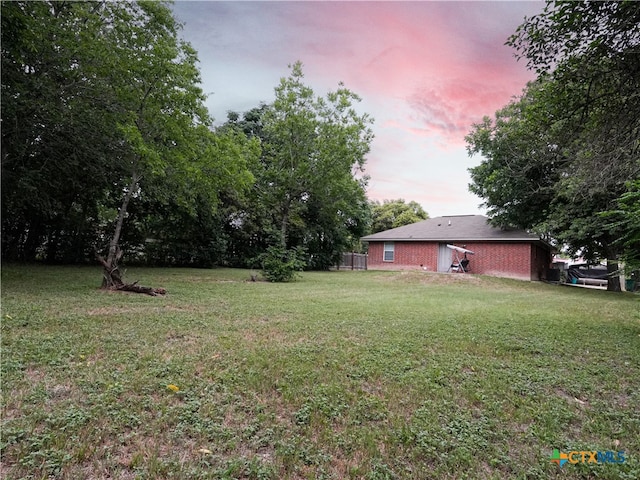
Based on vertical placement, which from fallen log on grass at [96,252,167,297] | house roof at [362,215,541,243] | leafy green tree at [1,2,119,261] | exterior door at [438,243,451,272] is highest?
leafy green tree at [1,2,119,261]

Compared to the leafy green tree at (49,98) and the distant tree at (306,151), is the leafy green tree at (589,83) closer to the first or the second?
the leafy green tree at (49,98)

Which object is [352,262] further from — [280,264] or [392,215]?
[280,264]

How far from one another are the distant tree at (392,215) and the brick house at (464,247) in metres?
11.2

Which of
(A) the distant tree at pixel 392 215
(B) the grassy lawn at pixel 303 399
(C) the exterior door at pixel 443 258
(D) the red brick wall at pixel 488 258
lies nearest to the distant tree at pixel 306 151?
(D) the red brick wall at pixel 488 258

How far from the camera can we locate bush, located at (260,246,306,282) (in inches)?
536

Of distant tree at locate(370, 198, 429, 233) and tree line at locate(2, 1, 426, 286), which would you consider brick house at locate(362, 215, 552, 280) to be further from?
distant tree at locate(370, 198, 429, 233)

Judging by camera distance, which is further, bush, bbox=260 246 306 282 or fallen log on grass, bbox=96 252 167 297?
bush, bbox=260 246 306 282

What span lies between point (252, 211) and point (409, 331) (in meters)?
18.5

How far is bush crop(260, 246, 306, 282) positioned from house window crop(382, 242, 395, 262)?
11382mm

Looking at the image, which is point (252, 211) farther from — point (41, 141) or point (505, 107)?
point (505, 107)

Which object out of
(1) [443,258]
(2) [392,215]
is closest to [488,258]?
(1) [443,258]

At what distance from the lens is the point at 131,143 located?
843cm

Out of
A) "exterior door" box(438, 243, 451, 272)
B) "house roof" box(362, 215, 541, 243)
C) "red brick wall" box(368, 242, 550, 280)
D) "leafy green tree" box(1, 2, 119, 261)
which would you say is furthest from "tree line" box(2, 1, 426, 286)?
"exterior door" box(438, 243, 451, 272)

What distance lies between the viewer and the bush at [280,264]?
13609mm
